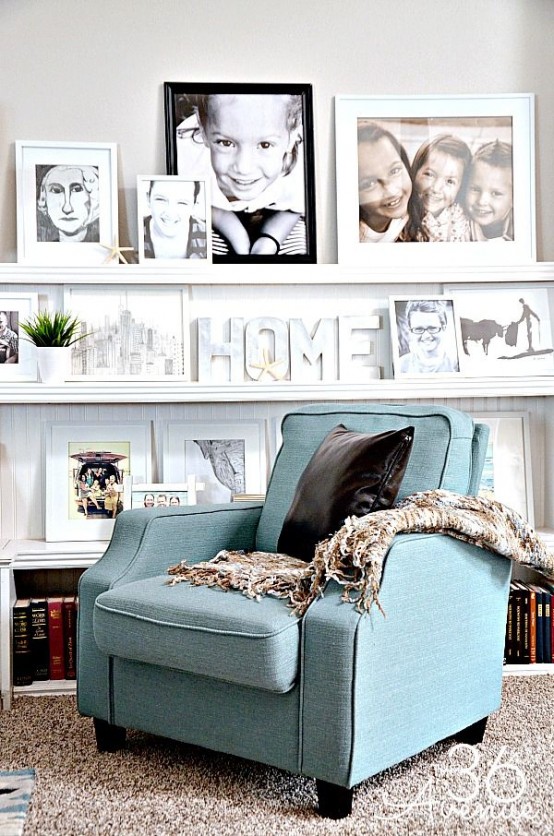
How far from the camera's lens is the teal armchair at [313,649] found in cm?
208

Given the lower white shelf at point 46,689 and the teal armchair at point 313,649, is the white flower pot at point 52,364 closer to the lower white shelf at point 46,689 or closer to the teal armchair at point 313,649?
the teal armchair at point 313,649

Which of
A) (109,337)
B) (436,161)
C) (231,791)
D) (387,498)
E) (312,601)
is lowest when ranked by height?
(231,791)

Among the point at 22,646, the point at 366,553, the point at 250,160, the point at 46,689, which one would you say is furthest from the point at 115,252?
the point at 366,553

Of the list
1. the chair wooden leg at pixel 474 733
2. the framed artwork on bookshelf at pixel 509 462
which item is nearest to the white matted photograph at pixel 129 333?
the framed artwork on bookshelf at pixel 509 462

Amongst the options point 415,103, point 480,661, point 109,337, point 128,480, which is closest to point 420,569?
point 480,661

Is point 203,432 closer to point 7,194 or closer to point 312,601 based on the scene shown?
point 7,194

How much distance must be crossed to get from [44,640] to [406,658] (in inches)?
57.7

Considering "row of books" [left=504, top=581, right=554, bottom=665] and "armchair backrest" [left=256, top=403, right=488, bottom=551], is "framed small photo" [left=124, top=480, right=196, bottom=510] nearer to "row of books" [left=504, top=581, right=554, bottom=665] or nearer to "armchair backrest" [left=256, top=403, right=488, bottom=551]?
"armchair backrest" [left=256, top=403, right=488, bottom=551]

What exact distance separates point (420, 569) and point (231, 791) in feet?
2.25

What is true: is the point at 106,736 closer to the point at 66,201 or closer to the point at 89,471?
the point at 89,471

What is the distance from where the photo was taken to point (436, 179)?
3.59 meters

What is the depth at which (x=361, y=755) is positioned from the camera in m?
2.09

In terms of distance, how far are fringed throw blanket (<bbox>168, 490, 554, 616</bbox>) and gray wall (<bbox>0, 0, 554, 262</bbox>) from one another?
1.46 metres

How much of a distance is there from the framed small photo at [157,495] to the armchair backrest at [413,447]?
1.83 feet
